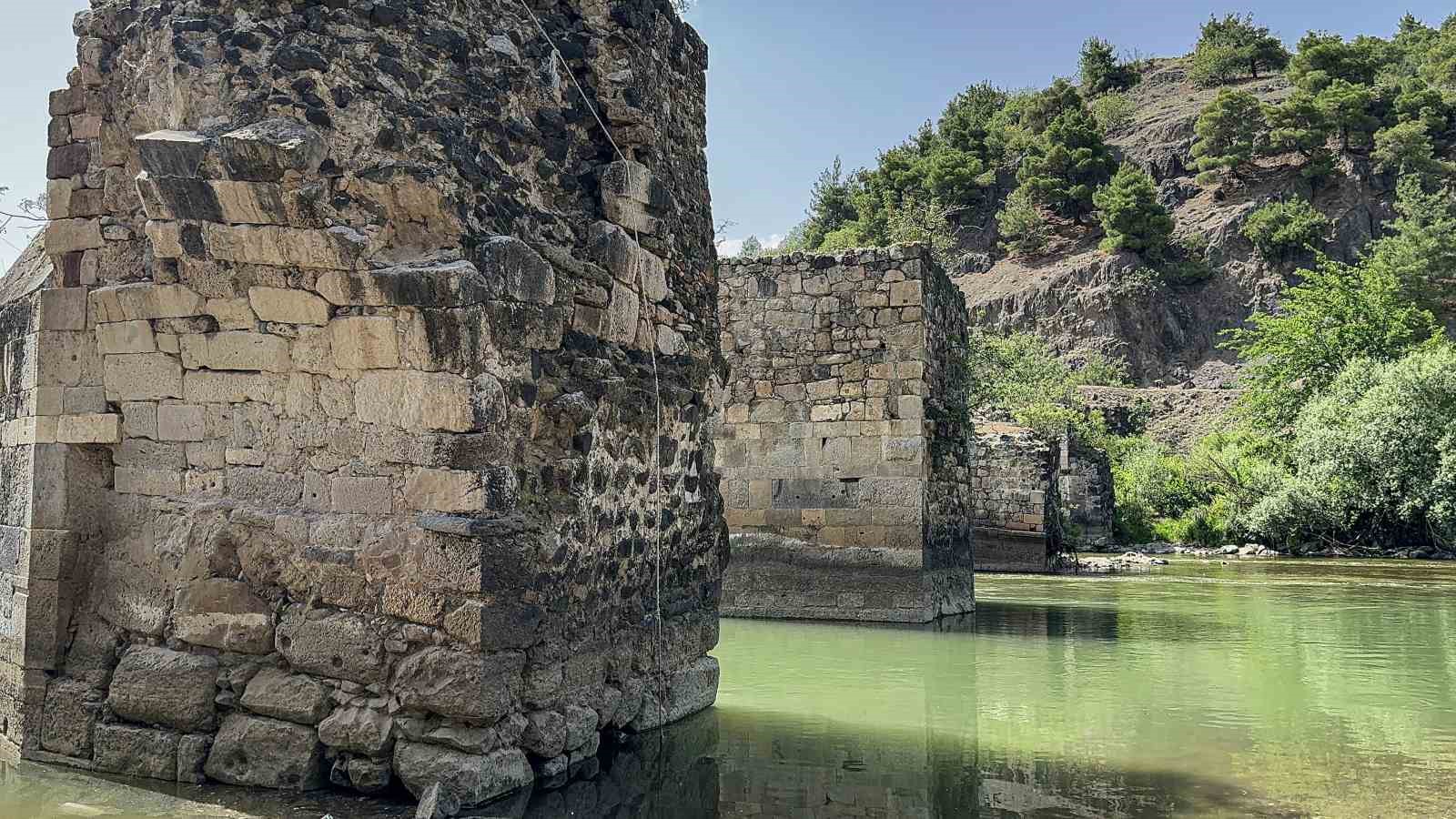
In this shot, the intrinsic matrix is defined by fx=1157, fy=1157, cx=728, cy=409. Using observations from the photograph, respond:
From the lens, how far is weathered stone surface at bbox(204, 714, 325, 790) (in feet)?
14.9

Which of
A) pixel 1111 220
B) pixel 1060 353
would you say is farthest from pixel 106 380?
pixel 1111 220

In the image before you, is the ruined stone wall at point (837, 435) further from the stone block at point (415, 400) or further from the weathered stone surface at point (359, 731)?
the weathered stone surface at point (359, 731)

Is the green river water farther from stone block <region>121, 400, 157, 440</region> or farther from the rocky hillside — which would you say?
the rocky hillside

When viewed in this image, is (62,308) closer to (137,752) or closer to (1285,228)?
(137,752)

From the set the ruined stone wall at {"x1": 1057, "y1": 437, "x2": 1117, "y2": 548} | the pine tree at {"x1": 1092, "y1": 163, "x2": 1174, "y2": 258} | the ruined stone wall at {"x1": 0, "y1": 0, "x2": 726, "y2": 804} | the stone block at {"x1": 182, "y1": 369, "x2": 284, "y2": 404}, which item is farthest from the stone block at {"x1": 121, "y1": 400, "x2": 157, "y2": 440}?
the pine tree at {"x1": 1092, "y1": 163, "x2": 1174, "y2": 258}

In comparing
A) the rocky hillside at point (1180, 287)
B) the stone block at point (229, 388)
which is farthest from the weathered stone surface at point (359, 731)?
the rocky hillside at point (1180, 287)

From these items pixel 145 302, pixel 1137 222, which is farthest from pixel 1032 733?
pixel 1137 222

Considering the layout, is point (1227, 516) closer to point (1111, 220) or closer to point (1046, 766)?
point (1046, 766)

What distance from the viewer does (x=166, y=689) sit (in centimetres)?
481

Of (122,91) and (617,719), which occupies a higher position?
(122,91)

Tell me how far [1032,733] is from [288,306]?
4.25 metres

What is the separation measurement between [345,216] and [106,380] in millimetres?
1464

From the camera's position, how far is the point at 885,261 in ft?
36.1

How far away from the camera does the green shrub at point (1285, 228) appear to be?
5259 cm
